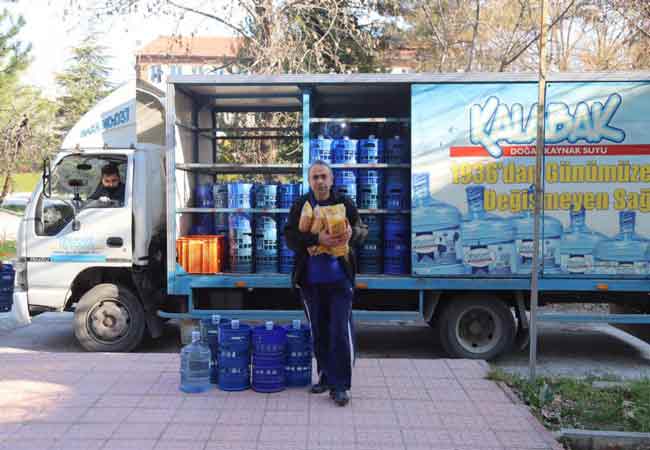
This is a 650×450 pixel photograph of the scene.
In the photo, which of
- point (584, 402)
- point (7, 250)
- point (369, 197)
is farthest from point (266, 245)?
point (7, 250)

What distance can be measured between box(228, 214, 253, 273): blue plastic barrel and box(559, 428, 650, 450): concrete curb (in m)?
4.11

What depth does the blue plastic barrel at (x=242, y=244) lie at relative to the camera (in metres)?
7.61

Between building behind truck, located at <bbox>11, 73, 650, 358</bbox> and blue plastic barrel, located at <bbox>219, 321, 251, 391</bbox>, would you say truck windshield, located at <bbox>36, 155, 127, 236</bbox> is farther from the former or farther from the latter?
blue plastic barrel, located at <bbox>219, 321, 251, 391</bbox>

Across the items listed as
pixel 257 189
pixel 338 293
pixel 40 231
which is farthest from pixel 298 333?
pixel 40 231

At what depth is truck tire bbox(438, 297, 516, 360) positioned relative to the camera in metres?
7.35

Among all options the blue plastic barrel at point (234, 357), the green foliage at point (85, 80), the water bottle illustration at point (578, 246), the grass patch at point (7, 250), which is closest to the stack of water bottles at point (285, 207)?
the blue plastic barrel at point (234, 357)

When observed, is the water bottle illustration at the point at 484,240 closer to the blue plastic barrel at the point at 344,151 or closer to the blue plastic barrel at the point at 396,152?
the blue plastic barrel at the point at 396,152

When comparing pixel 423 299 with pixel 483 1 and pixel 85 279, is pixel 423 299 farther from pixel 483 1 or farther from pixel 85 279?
pixel 483 1

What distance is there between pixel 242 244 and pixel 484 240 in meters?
2.76

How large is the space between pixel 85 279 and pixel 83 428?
11.8ft

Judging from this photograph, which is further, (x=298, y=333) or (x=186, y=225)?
(x=186, y=225)

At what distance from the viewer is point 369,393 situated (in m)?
5.43

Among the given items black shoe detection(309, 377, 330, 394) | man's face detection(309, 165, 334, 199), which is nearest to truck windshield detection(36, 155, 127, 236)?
man's face detection(309, 165, 334, 199)

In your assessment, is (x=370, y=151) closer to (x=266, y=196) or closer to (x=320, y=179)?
(x=266, y=196)
